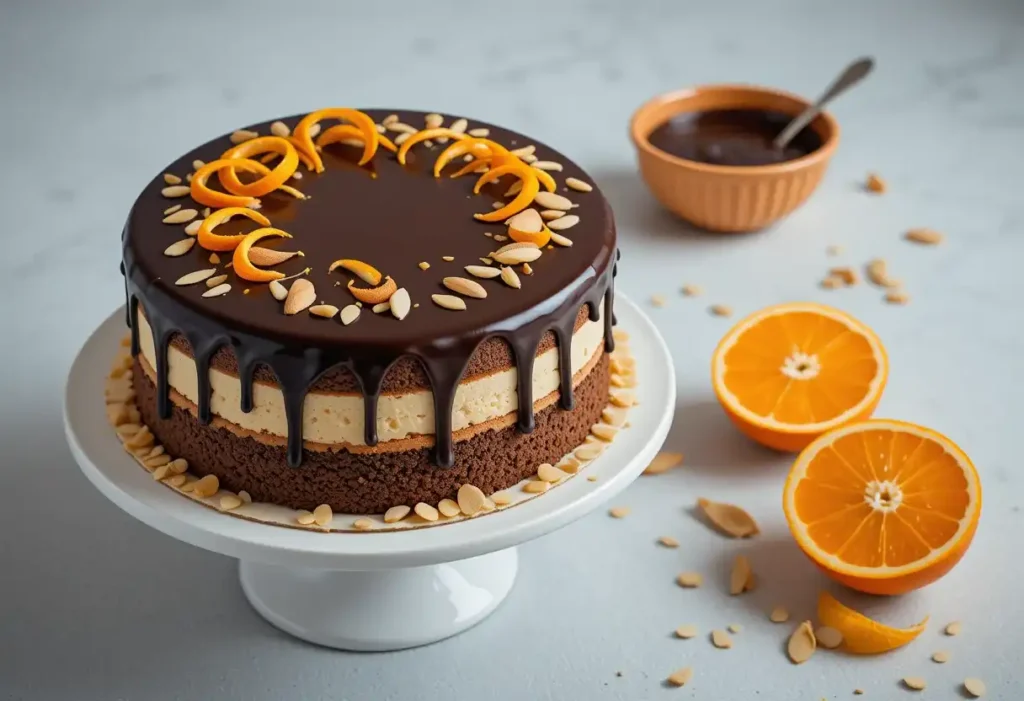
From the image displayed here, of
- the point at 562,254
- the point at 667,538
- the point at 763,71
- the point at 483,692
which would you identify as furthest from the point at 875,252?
the point at 483,692

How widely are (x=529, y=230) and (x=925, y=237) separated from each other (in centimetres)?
198

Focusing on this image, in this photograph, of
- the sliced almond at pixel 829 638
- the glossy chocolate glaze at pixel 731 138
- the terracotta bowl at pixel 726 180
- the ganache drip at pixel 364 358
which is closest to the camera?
the ganache drip at pixel 364 358

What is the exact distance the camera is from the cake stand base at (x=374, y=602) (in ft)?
9.43

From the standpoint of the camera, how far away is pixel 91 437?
9.06 feet

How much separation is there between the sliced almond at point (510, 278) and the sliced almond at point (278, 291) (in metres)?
0.40

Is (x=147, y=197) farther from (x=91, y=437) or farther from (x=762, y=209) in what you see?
(x=762, y=209)

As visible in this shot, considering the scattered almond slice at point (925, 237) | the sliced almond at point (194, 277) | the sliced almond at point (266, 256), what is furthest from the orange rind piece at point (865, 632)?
the scattered almond slice at point (925, 237)

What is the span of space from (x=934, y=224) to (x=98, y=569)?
2.72 m

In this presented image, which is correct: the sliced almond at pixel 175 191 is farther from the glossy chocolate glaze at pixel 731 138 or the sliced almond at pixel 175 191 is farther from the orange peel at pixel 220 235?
the glossy chocolate glaze at pixel 731 138

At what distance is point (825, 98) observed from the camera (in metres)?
4.32

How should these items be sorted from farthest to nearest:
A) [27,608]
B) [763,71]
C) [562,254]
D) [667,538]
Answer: [763,71], [667,538], [27,608], [562,254]

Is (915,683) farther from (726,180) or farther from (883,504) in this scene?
(726,180)

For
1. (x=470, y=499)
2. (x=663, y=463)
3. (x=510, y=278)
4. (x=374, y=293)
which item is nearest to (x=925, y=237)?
(x=663, y=463)

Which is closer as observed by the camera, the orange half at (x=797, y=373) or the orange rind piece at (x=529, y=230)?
the orange rind piece at (x=529, y=230)
